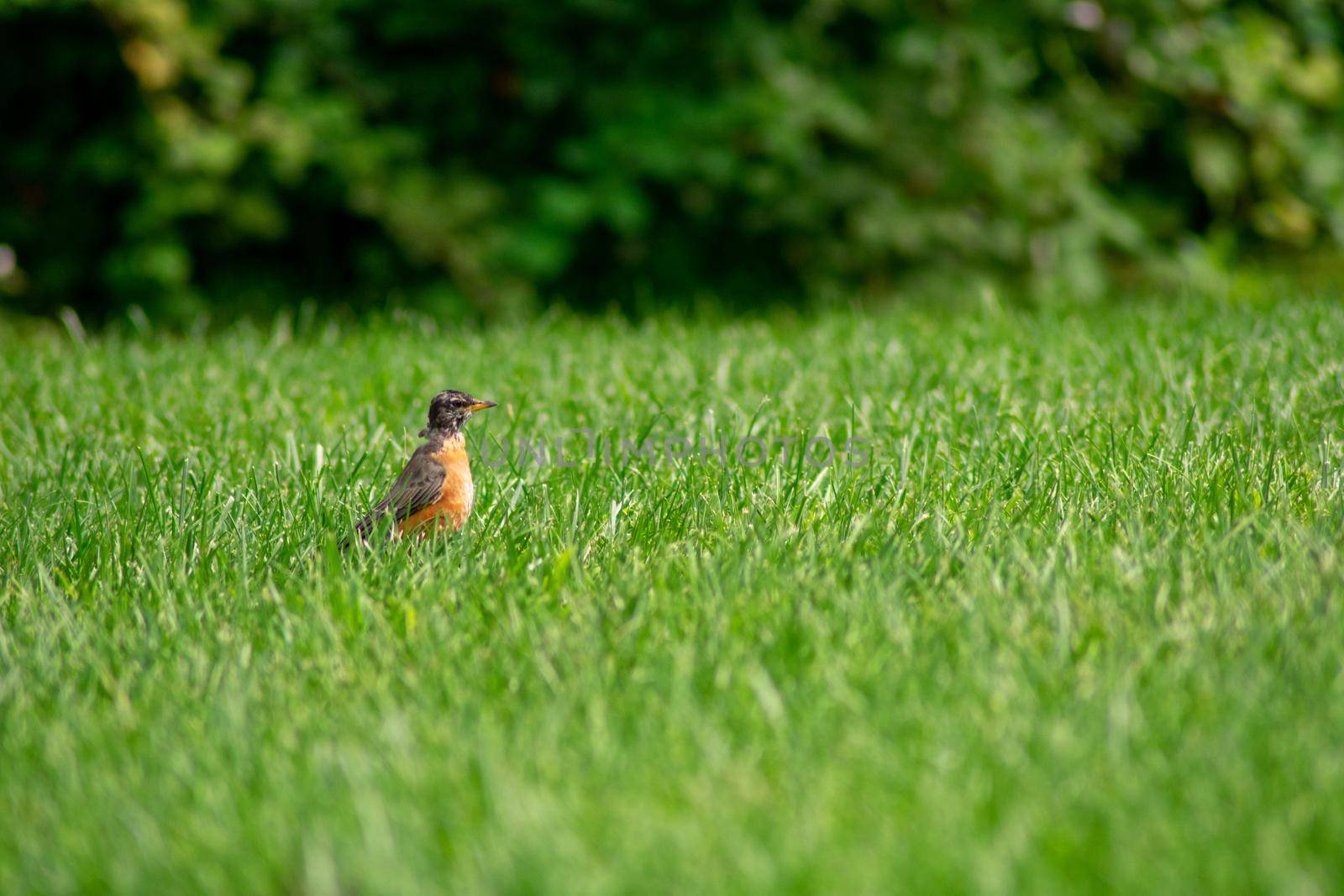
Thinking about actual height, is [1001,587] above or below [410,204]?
below

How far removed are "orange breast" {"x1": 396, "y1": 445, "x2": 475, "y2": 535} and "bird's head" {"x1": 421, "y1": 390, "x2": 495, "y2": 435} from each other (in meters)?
0.08

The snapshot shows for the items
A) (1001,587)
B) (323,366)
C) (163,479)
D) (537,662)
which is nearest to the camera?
(537,662)

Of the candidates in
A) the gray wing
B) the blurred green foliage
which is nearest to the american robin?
the gray wing

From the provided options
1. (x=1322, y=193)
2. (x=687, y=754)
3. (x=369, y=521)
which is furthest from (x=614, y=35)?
(x=687, y=754)

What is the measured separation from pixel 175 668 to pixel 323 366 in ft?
9.78

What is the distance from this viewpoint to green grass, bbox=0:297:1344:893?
1.77m

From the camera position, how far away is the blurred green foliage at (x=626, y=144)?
768cm

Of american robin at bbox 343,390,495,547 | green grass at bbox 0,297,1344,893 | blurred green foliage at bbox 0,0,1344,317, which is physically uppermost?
blurred green foliage at bbox 0,0,1344,317

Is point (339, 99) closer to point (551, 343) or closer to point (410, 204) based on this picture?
point (410, 204)

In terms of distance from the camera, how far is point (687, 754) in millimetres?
2021

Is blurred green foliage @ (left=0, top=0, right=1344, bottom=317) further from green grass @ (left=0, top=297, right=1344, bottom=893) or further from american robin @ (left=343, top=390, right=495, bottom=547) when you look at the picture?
american robin @ (left=343, top=390, right=495, bottom=547)

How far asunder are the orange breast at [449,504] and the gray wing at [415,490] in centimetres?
1

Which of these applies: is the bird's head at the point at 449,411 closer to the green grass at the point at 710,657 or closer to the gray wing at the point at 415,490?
the gray wing at the point at 415,490

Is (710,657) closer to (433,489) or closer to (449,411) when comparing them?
(433,489)
